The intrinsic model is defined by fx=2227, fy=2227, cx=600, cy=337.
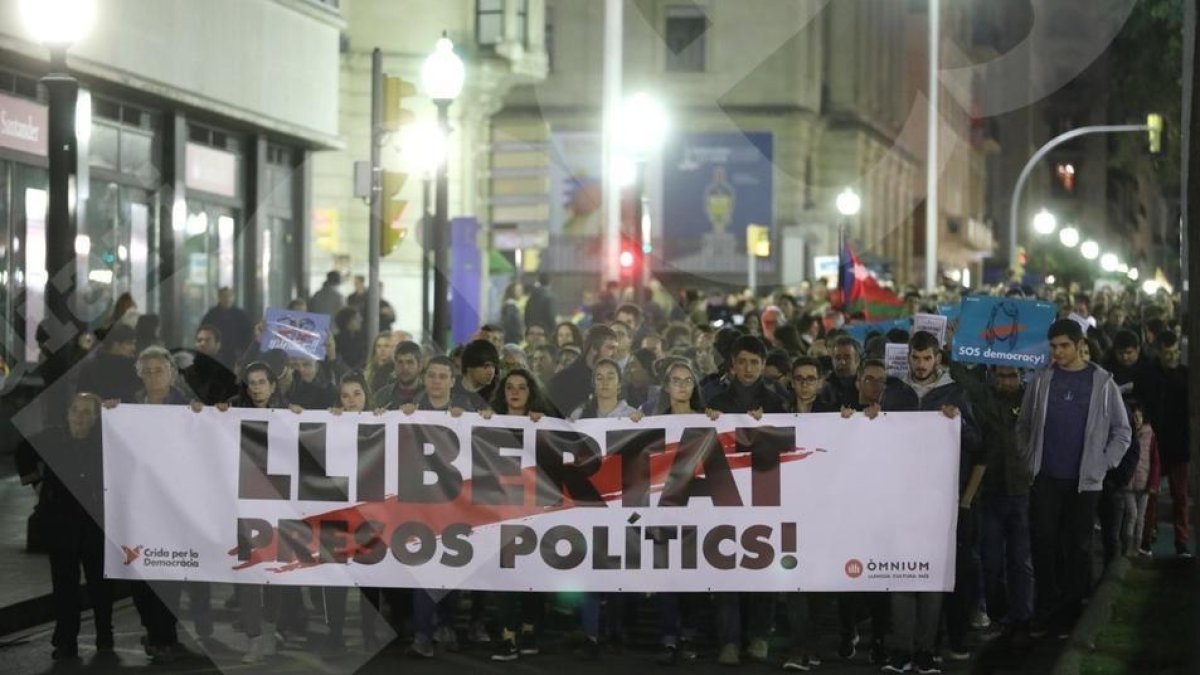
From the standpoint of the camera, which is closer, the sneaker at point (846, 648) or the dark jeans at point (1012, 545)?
the sneaker at point (846, 648)

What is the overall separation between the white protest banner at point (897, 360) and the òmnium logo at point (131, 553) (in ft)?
13.8

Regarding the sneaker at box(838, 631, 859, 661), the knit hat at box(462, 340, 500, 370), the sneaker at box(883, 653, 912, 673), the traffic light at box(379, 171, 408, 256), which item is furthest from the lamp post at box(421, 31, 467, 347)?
the sneaker at box(883, 653, 912, 673)

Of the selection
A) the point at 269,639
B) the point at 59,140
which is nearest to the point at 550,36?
the point at 59,140

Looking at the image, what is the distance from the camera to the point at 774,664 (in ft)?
37.4

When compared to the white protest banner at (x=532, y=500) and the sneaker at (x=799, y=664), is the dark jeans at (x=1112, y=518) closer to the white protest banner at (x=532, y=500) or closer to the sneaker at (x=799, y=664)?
the white protest banner at (x=532, y=500)

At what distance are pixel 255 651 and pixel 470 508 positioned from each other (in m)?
1.32

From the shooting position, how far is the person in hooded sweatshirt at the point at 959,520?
1127 centimetres

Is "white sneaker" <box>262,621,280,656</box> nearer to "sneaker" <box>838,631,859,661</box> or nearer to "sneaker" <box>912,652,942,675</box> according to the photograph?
"sneaker" <box>838,631,859,661</box>

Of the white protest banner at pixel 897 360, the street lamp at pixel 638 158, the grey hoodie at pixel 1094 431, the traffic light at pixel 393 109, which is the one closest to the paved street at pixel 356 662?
the grey hoodie at pixel 1094 431

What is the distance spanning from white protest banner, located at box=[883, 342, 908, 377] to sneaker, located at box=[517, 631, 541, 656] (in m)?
2.54

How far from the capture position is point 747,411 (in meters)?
11.9

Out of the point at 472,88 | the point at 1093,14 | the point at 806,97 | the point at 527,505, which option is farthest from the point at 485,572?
the point at 806,97

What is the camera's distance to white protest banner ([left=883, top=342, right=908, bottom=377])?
41.0 ft

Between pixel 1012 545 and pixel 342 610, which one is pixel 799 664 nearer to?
pixel 1012 545
